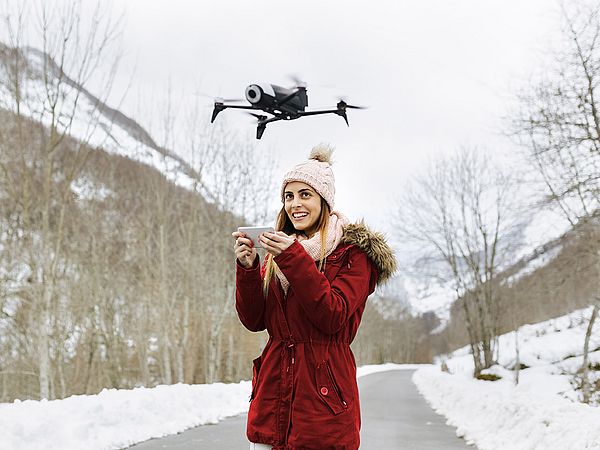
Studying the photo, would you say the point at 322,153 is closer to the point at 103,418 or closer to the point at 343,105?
the point at 343,105

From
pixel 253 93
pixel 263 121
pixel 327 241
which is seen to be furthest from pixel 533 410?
pixel 327 241

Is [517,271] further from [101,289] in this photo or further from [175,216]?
[101,289]

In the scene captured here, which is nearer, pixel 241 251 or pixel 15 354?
pixel 241 251

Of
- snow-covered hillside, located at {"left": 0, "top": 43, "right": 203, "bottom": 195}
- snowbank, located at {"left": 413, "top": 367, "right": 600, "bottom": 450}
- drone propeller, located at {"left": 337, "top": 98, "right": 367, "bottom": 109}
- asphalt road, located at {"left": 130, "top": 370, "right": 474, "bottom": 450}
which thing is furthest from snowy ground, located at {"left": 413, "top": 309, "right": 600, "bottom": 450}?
snow-covered hillside, located at {"left": 0, "top": 43, "right": 203, "bottom": 195}

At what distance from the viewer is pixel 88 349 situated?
29.0m

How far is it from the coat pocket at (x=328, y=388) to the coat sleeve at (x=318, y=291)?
152 millimetres

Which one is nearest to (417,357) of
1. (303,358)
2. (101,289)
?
(101,289)

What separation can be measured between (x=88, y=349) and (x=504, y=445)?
2406 cm

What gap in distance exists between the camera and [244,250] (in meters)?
2.52

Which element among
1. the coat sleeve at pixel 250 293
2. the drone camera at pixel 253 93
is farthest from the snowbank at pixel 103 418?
the coat sleeve at pixel 250 293

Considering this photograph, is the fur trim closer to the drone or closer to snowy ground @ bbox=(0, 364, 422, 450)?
the drone

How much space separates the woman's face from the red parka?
169 mm

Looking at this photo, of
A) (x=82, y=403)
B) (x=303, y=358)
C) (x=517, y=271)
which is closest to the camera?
(x=303, y=358)

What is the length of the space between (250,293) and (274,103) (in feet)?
4.97
